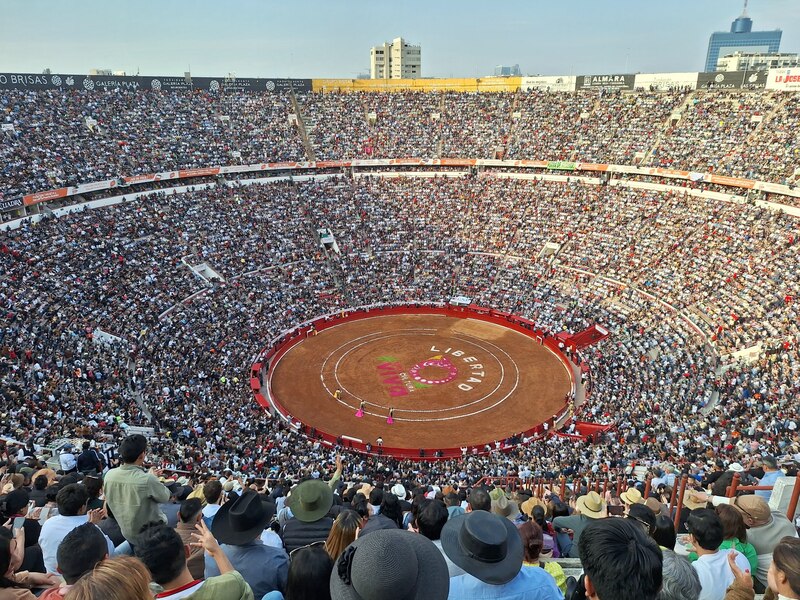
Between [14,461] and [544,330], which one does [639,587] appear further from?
[544,330]

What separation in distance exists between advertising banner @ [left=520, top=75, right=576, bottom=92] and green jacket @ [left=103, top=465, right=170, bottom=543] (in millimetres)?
82210

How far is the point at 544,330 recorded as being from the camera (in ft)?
160

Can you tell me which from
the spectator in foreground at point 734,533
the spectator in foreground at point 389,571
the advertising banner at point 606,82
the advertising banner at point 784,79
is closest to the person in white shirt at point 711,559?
the spectator in foreground at point 734,533

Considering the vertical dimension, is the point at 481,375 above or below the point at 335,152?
below

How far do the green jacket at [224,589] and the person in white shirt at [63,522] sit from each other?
148 inches

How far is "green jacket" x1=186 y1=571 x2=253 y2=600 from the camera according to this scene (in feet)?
16.4

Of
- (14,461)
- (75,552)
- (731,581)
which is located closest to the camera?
(75,552)

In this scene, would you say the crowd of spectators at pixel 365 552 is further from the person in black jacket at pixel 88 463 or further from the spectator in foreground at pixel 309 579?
the person in black jacket at pixel 88 463

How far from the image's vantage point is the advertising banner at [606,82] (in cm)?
7412

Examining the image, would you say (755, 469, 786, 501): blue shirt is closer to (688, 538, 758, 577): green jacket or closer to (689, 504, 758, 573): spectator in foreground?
(688, 538, 758, 577): green jacket

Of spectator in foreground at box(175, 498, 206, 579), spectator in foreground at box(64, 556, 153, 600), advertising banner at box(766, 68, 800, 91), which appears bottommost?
spectator in foreground at box(175, 498, 206, 579)

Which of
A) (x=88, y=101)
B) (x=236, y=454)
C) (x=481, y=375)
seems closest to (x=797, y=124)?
(x=481, y=375)

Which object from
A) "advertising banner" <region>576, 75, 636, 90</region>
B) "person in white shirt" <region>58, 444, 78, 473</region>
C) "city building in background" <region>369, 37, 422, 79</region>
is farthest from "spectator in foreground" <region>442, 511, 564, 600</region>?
"city building in background" <region>369, 37, 422, 79</region>

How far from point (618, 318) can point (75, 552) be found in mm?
46608
